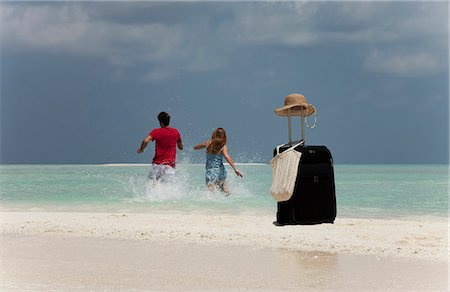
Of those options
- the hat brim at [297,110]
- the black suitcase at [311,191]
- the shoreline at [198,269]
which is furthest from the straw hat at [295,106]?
the shoreline at [198,269]

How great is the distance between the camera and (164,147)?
10.2 metres

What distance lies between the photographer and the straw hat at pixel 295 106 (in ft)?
23.8

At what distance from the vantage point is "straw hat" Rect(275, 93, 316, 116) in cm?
725

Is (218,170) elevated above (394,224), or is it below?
above

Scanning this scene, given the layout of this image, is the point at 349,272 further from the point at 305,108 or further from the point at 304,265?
the point at 305,108

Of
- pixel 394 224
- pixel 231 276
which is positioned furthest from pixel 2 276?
pixel 394 224

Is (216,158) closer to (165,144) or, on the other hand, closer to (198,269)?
(165,144)

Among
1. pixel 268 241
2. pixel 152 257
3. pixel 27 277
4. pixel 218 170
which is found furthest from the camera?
pixel 218 170

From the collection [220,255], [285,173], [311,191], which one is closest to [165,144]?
[285,173]

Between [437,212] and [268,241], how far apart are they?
5696 mm

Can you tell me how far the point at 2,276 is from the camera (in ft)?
15.4

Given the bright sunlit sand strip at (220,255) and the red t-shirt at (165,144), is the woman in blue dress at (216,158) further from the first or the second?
the bright sunlit sand strip at (220,255)

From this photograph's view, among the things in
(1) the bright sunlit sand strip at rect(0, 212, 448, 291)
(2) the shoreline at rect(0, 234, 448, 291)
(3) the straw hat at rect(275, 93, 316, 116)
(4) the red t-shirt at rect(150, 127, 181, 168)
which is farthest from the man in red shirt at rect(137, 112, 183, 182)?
(2) the shoreline at rect(0, 234, 448, 291)

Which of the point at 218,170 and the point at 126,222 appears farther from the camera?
the point at 218,170
